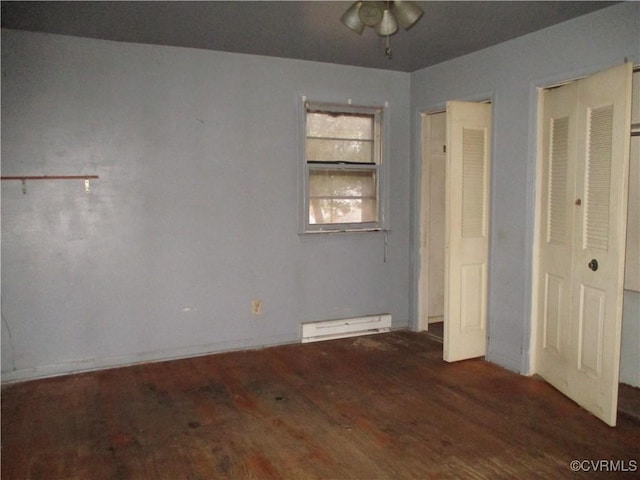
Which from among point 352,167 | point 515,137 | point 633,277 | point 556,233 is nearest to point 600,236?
point 556,233

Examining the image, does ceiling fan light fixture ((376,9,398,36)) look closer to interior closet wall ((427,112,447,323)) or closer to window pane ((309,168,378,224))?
window pane ((309,168,378,224))

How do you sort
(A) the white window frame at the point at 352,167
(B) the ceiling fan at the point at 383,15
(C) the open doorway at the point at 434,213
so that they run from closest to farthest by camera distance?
(B) the ceiling fan at the point at 383,15
(A) the white window frame at the point at 352,167
(C) the open doorway at the point at 434,213

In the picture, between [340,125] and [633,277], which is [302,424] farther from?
[340,125]

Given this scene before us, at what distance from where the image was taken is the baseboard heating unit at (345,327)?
4.70 metres

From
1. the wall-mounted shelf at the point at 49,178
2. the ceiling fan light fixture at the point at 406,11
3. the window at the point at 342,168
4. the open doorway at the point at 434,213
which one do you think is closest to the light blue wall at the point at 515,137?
the open doorway at the point at 434,213

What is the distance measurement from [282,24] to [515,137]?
201cm

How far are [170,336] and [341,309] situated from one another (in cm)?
166

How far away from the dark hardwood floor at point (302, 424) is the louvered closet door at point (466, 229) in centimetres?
29

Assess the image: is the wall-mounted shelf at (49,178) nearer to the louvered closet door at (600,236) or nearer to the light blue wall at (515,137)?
the light blue wall at (515,137)

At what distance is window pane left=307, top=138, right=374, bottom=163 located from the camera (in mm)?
4676

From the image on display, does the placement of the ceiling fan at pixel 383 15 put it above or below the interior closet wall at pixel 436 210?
above

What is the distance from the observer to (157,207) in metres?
4.10

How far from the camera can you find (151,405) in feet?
11.0

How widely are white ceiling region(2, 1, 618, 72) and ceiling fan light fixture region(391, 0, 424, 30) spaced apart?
1.20ft
